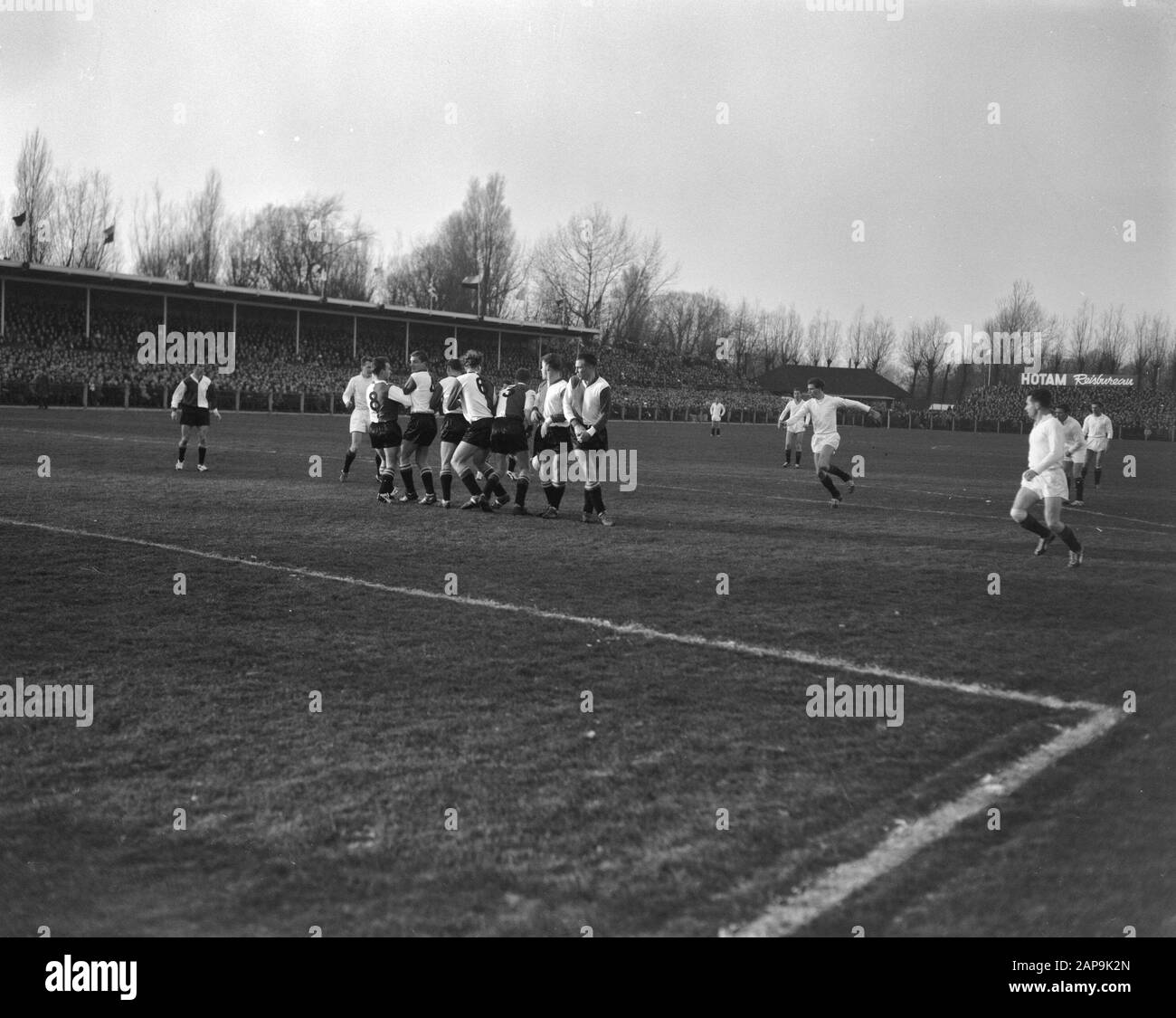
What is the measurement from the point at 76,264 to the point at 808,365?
7314 centimetres

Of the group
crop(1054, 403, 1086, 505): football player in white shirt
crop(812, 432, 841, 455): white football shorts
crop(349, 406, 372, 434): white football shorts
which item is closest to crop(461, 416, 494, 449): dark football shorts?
crop(349, 406, 372, 434): white football shorts

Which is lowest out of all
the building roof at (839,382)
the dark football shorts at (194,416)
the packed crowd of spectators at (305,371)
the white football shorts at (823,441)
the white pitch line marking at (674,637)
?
the white pitch line marking at (674,637)

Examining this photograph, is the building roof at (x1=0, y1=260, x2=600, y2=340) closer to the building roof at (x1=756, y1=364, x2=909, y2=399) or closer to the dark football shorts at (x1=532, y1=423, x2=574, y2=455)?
the building roof at (x1=756, y1=364, x2=909, y2=399)

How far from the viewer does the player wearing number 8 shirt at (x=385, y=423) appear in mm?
13875

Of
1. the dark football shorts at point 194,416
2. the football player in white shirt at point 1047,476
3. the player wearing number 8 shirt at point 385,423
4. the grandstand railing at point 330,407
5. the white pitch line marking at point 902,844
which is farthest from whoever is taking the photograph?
the grandstand railing at point 330,407

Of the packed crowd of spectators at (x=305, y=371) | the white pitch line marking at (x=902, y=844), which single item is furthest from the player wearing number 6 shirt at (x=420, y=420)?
the packed crowd of spectators at (x=305, y=371)

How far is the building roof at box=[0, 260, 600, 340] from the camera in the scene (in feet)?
158

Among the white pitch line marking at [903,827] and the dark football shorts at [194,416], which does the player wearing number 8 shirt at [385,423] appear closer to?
the dark football shorts at [194,416]

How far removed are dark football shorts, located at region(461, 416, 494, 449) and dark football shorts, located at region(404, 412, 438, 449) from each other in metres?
0.79

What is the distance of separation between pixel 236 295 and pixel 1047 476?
50.9 m

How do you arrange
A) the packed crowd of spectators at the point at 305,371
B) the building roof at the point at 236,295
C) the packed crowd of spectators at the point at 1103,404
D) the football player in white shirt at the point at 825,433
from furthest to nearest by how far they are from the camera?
the packed crowd of spectators at the point at 1103,404 → the building roof at the point at 236,295 → the packed crowd of spectators at the point at 305,371 → the football player in white shirt at the point at 825,433

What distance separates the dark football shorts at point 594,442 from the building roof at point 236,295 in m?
43.1
